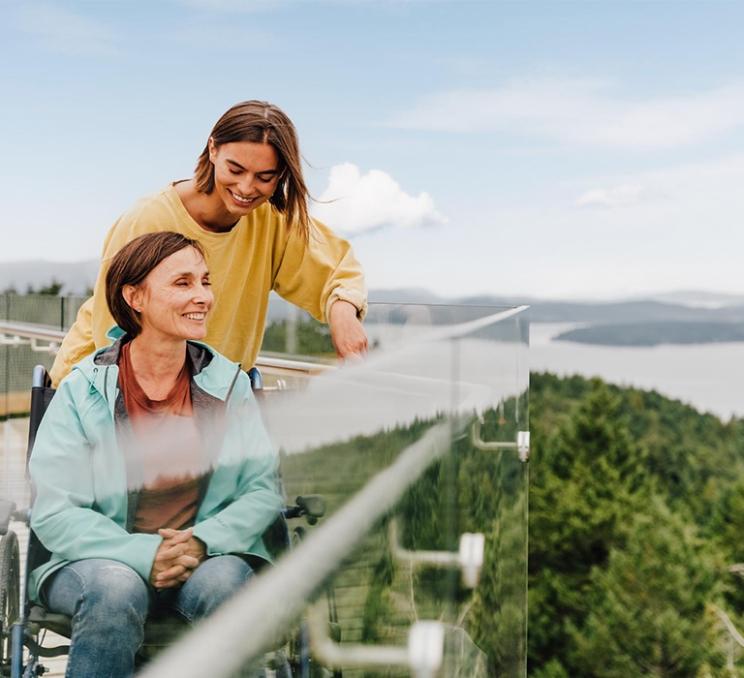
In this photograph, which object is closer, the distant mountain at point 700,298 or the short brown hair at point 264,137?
the short brown hair at point 264,137

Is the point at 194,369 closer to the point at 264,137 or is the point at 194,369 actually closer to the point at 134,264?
the point at 134,264

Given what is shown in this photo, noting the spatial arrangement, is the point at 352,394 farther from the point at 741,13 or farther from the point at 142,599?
the point at 741,13

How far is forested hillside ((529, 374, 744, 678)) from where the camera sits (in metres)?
29.7

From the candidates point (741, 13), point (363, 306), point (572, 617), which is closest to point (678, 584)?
point (572, 617)

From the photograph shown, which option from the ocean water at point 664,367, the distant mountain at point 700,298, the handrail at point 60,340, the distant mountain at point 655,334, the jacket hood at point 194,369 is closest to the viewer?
the jacket hood at point 194,369

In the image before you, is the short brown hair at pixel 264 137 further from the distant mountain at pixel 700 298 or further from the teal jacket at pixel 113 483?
the distant mountain at pixel 700 298

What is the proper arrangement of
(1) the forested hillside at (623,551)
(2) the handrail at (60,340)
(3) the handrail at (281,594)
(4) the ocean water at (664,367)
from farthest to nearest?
1. (4) the ocean water at (664,367)
2. (1) the forested hillside at (623,551)
3. (2) the handrail at (60,340)
4. (3) the handrail at (281,594)

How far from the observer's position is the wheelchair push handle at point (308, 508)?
131 centimetres

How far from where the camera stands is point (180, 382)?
5.17ft

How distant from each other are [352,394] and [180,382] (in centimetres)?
32

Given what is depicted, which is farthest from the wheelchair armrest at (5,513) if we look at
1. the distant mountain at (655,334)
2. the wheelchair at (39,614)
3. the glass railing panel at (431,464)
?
the distant mountain at (655,334)

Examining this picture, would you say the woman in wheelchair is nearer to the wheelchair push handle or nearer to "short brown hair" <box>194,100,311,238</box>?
the wheelchair push handle

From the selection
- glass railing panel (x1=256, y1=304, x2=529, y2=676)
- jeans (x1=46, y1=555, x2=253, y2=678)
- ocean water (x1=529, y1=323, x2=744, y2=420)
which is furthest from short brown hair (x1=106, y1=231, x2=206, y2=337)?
ocean water (x1=529, y1=323, x2=744, y2=420)

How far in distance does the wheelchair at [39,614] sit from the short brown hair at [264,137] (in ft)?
0.91
